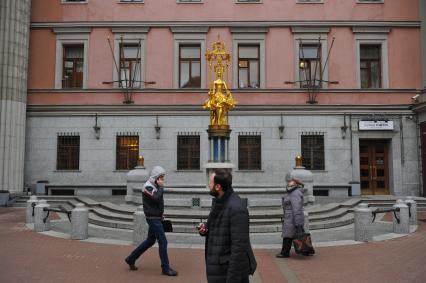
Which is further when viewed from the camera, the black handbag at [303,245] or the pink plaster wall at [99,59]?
the pink plaster wall at [99,59]

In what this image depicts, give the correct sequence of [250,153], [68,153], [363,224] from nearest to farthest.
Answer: [363,224]
[250,153]
[68,153]

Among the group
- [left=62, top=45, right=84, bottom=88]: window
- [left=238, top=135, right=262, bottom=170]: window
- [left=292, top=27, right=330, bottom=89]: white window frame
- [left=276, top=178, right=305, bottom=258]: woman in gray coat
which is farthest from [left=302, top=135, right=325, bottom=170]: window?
[left=276, top=178, right=305, bottom=258]: woman in gray coat

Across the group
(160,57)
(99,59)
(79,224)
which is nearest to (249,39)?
(160,57)

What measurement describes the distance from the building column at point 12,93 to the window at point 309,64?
1554cm

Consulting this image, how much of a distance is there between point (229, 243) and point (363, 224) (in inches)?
318

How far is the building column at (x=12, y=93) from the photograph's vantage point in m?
22.4

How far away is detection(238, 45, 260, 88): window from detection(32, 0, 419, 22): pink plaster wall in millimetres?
1774

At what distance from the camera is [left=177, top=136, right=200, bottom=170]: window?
2392cm

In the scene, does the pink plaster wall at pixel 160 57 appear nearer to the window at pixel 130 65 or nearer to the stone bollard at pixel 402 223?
the window at pixel 130 65

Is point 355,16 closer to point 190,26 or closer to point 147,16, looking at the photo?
→ point 190,26

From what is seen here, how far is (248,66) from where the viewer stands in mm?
24906

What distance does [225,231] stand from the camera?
15.8 ft

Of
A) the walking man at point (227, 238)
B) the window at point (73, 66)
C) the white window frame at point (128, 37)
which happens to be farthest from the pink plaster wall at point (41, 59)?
the walking man at point (227, 238)

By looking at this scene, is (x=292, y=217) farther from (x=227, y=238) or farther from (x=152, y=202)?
(x=227, y=238)
